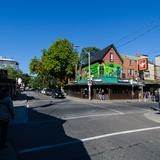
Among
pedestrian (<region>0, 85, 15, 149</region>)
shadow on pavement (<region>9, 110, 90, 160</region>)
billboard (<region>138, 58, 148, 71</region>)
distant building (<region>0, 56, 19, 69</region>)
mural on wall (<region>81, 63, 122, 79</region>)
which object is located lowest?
shadow on pavement (<region>9, 110, 90, 160</region>)

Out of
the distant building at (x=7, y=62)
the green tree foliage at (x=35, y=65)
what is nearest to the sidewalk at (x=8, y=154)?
the green tree foliage at (x=35, y=65)

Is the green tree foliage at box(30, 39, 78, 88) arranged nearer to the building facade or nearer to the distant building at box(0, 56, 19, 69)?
the building facade

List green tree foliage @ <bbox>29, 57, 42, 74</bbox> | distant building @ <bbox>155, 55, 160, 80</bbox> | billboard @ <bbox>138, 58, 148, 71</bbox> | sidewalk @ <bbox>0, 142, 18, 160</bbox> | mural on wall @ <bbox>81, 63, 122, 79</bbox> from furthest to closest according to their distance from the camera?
green tree foliage @ <bbox>29, 57, 42, 74</bbox> < distant building @ <bbox>155, 55, 160, 80</bbox> < billboard @ <bbox>138, 58, 148, 71</bbox> < mural on wall @ <bbox>81, 63, 122, 79</bbox> < sidewalk @ <bbox>0, 142, 18, 160</bbox>

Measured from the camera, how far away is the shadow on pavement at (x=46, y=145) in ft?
28.0

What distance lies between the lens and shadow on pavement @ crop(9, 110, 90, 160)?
8539mm

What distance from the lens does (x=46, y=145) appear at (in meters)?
10.1

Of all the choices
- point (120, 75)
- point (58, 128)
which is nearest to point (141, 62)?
point (120, 75)

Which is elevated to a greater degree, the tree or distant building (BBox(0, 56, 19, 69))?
distant building (BBox(0, 56, 19, 69))

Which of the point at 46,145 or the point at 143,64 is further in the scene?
the point at 143,64

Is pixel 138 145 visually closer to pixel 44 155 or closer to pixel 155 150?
pixel 155 150

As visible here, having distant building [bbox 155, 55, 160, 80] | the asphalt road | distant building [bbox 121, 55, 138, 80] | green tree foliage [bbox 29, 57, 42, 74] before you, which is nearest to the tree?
distant building [bbox 121, 55, 138, 80]

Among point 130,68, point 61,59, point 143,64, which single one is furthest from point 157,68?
point 61,59

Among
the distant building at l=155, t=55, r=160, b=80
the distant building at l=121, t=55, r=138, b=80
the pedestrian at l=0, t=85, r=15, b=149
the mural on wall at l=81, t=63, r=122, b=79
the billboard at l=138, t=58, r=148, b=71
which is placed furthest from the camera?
the distant building at l=155, t=55, r=160, b=80

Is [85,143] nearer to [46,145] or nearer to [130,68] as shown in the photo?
[46,145]
